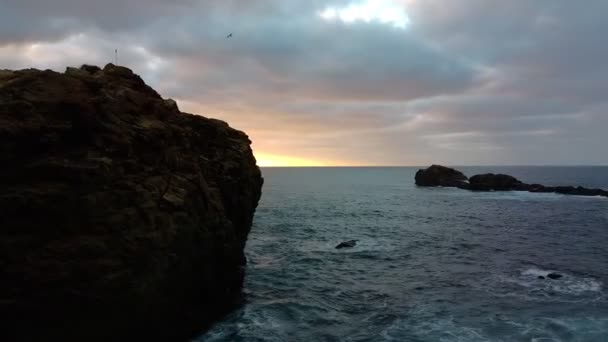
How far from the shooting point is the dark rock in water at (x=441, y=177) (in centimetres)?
15150

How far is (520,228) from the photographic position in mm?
57188

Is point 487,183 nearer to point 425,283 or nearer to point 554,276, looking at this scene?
point 554,276

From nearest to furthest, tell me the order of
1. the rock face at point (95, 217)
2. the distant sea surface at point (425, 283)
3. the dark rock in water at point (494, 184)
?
the rock face at point (95, 217)
the distant sea surface at point (425, 283)
the dark rock in water at point (494, 184)

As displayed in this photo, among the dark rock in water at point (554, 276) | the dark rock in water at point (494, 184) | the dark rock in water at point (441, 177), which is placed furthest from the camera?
the dark rock in water at point (441, 177)

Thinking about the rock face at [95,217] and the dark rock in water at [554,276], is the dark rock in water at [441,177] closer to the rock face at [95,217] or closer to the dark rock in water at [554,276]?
the dark rock in water at [554,276]

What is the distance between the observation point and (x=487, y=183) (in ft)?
423

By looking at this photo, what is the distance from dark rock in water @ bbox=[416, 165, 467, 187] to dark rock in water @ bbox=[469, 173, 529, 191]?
1538 centimetres

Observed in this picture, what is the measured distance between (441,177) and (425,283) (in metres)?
131

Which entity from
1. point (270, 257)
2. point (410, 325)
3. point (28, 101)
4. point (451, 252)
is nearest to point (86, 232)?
point (28, 101)

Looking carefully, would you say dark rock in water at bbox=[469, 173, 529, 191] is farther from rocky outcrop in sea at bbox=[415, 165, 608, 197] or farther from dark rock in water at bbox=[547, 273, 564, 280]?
dark rock in water at bbox=[547, 273, 564, 280]

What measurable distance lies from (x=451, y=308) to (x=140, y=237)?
17.6 metres

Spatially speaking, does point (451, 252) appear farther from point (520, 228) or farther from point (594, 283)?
point (520, 228)

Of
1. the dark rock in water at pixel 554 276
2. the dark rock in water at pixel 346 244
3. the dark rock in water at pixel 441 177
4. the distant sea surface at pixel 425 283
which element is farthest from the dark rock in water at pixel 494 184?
the dark rock in water at pixel 554 276

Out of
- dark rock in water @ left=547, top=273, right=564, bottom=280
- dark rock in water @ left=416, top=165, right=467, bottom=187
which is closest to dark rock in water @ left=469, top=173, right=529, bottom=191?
dark rock in water @ left=416, top=165, right=467, bottom=187
